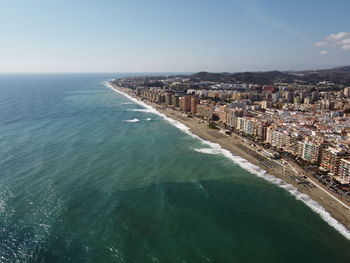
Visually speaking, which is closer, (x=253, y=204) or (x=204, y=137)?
(x=253, y=204)

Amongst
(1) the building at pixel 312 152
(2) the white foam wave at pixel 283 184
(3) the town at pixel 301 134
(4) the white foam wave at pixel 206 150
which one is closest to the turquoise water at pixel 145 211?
(2) the white foam wave at pixel 283 184

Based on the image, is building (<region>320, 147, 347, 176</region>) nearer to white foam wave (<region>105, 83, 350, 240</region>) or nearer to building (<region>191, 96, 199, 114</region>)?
white foam wave (<region>105, 83, 350, 240</region>)

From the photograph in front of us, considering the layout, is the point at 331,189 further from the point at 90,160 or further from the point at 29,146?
the point at 29,146

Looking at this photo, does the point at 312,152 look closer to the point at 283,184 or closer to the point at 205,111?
the point at 283,184

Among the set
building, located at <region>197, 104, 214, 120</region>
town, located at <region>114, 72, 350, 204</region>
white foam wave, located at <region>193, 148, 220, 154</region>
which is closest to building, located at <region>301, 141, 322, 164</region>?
town, located at <region>114, 72, 350, 204</region>

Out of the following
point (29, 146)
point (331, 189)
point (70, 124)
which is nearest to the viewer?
point (331, 189)

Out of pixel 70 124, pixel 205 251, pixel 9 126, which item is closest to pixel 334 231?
pixel 205 251

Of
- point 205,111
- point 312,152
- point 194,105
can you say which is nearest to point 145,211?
point 312,152

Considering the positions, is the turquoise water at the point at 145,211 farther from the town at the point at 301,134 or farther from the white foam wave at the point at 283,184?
the town at the point at 301,134
